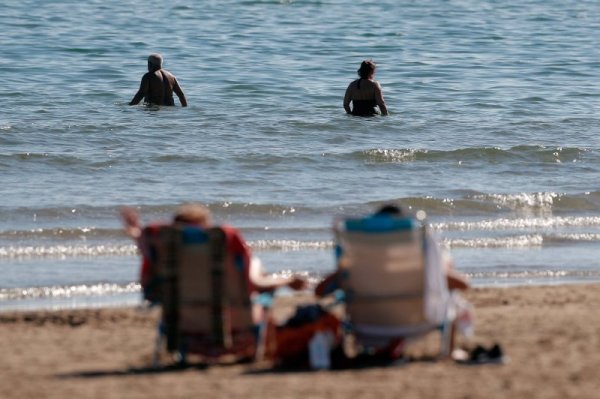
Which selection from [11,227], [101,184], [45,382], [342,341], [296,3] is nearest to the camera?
[45,382]

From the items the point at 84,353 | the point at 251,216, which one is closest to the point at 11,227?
the point at 251,216

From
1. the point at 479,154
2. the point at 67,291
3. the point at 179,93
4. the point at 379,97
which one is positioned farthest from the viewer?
the point at 179,93

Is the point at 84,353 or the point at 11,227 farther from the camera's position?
the point at 11,227

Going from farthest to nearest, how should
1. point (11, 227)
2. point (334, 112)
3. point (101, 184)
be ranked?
point (334, 112), point (101, 184), point (11, 227)

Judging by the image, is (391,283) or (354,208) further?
(354,208)

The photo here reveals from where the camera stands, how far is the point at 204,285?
21.7 ft

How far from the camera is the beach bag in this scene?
6.70 metres

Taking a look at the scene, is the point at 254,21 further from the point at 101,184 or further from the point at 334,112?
the point at 101,184

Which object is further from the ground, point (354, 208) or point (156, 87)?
point (156, 87)

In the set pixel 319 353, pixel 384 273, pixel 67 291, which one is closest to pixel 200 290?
pixel 319 353

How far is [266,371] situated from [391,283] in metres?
0.74

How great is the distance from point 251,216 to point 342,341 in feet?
16.9

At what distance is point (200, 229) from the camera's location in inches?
256

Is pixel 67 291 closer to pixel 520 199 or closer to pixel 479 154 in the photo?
pixel 520 199
